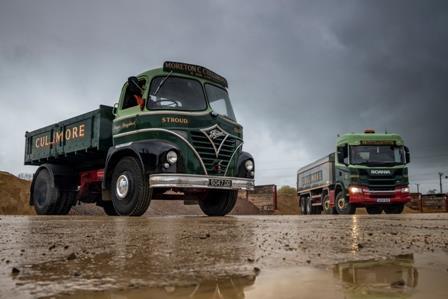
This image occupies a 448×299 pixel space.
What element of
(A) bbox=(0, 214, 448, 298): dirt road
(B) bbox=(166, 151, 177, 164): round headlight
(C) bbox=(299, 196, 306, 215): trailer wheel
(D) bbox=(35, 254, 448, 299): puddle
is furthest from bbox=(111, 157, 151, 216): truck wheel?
(C) bbox=(299, 196, 306, 215): trailer wheel

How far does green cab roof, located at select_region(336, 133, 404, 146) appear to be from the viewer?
15.0 metres

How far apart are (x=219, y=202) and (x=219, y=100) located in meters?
2.27

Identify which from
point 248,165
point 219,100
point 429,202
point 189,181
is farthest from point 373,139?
point 429,202

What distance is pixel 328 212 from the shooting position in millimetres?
17828

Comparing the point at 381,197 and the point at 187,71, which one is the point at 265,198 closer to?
the point at 381,197

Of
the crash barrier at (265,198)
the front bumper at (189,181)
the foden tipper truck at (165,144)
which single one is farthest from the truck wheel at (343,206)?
the front bumper at (189,181)

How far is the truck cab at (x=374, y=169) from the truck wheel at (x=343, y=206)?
0.04 m

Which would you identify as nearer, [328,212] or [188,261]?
[188,261]

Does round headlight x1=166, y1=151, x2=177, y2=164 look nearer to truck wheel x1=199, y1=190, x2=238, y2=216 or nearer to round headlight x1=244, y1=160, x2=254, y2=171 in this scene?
round headlight x1=244, y1=160, x2=254, y2=171

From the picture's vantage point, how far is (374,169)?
14789 mm

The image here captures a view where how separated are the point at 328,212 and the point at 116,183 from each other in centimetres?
1212

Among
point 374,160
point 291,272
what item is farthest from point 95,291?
point 374,160

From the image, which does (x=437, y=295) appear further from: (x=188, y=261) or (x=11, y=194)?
(x=11, y=194)

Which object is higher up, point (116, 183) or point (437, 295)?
point (116, 183)
